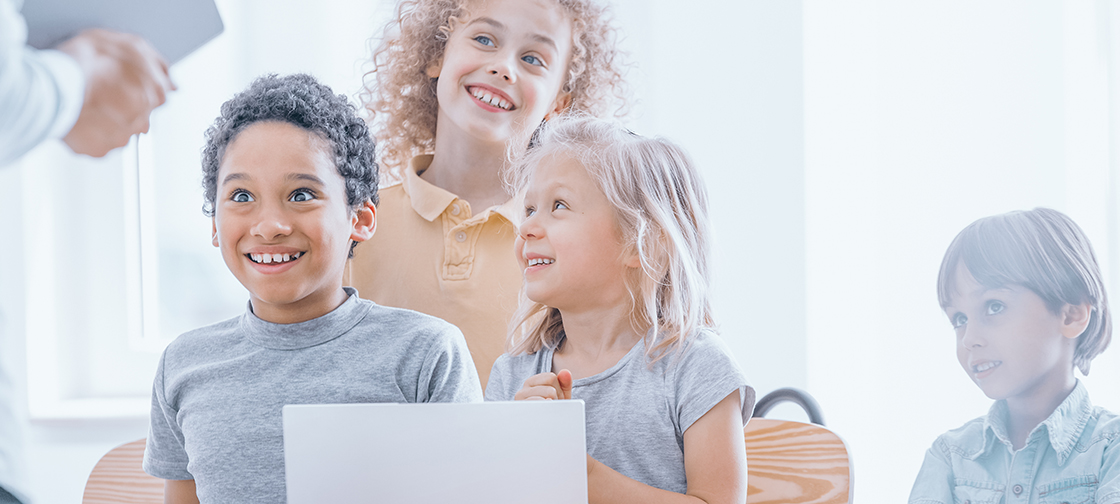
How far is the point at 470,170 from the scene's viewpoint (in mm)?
1237

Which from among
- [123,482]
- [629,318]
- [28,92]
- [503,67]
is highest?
[503,67]

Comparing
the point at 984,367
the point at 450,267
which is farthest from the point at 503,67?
the point at 984,367

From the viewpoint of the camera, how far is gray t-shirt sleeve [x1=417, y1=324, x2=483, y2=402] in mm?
815

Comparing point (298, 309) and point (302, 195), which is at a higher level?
point (302, 195)

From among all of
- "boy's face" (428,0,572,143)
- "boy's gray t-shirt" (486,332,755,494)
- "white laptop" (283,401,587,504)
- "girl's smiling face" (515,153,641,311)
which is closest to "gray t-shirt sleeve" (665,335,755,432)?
"boy's gray t-shirt" (486,332,755,494)

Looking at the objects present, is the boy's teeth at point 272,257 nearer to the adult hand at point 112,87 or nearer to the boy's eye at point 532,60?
the adult hand at point 112,87

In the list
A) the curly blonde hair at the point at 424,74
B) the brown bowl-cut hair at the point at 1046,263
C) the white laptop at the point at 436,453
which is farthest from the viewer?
the curly blonde hair at the point at 424,74

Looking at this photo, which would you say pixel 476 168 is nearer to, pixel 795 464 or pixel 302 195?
pixel 302 195

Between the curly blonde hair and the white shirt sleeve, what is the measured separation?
0.79m

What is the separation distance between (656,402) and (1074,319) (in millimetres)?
537

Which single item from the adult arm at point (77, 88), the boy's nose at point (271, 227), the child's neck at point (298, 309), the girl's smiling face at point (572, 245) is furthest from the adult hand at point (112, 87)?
the girl's smiling face at point (572, 245)

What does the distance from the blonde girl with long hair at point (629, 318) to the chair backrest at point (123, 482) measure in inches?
18.2

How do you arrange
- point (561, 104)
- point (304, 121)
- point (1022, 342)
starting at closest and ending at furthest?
point (304, 121) < point (1022, 342) < point (561, 104)

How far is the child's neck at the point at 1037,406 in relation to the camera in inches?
36.6
